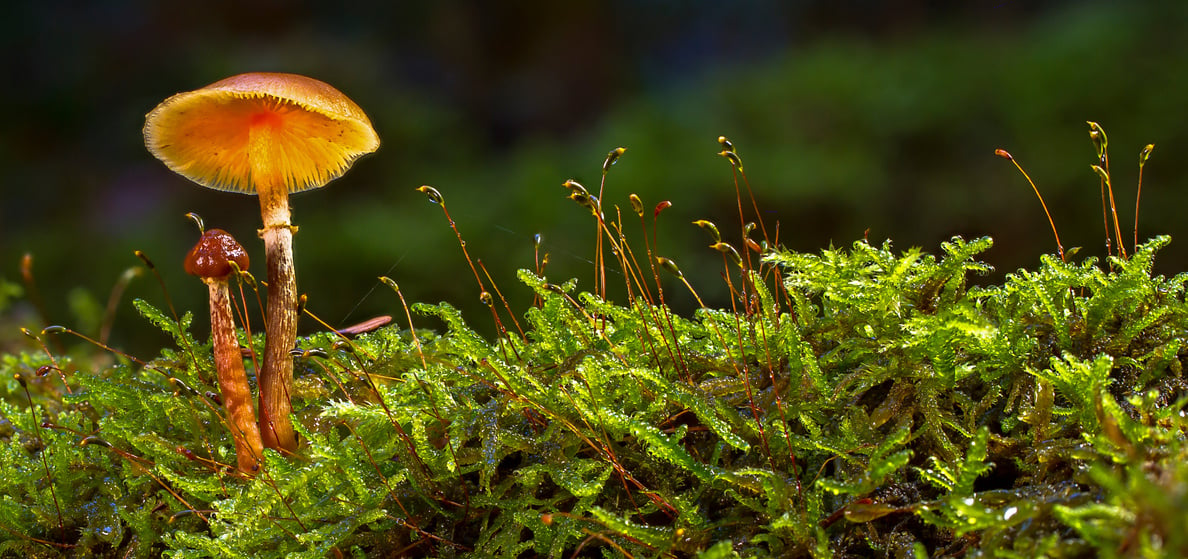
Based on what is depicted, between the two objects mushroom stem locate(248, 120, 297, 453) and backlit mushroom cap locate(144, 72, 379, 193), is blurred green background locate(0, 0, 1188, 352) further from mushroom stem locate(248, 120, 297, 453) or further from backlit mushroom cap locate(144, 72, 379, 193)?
mushroom stem locate(248, 120, 297, 453)

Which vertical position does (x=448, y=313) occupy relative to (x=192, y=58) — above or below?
below

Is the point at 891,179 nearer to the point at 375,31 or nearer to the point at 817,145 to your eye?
the point at 817,145

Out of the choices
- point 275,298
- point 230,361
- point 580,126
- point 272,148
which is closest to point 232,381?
point 230,361

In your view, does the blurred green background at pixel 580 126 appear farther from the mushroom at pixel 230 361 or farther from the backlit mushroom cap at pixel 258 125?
the mushroom at pixel 230 361

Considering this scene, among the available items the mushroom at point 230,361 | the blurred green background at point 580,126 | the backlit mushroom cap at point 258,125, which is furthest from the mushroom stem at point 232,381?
the blurred green background at point 580,126

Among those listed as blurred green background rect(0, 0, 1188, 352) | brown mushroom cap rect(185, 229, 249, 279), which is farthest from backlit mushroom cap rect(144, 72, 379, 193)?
blurred green background rect(0, 0, 1188, 352)

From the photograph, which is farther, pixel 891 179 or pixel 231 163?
pixel 891 179

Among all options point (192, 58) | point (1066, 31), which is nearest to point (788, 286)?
point (1066, 31)
